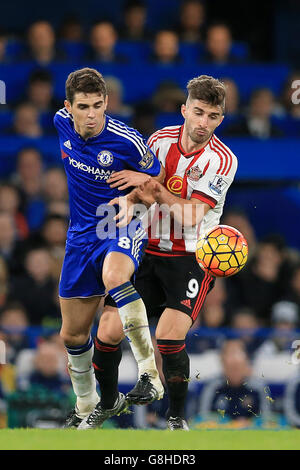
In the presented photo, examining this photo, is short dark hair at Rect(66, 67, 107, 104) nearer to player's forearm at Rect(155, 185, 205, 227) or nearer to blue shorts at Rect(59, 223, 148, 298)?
player's forearm at Rect(155, 185, 205, 227)

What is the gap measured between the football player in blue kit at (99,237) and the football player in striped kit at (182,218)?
17 centimetres

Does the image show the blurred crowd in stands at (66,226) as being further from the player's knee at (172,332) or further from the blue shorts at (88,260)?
the blue shorts at (88,260)

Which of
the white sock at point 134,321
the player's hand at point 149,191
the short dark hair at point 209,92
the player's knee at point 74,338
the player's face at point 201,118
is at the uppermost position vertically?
the short dark hair at point 209,92

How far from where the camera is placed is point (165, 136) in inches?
266

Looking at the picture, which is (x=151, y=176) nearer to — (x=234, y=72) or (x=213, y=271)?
(x=213, y=271)

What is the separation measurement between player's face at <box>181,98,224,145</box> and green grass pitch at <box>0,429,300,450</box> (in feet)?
6.52

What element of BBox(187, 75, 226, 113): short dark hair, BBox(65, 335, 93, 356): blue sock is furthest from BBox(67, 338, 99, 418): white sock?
BBox(187, 75, 226, 113): short dark hair

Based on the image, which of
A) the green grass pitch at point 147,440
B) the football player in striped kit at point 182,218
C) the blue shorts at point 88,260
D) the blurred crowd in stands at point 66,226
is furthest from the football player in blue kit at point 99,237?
the blurred crowd in stands at point 66,226

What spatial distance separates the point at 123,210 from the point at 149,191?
266 millimetres

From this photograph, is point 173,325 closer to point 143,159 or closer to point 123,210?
point 123,210

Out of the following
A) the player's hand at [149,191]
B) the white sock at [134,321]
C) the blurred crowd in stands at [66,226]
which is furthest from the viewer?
the blurred crowd in stands at [66,226]

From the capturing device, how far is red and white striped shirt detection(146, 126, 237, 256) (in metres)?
6.60

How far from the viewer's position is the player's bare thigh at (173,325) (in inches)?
252
